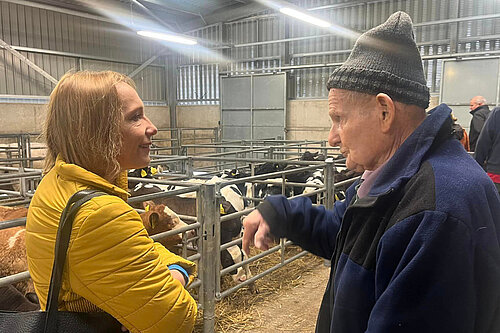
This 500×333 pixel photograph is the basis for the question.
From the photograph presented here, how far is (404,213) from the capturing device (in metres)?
0.87

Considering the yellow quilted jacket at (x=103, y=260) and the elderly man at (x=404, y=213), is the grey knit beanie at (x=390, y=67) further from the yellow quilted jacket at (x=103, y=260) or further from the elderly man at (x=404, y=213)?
the yellow quilted jacket at (x=103, y=260)

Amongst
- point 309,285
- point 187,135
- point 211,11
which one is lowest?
point 309,285

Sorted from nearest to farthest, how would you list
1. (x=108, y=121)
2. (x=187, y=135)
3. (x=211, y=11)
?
(x=108, y=121)
(x=211, y=11)
(x=187, y=135)

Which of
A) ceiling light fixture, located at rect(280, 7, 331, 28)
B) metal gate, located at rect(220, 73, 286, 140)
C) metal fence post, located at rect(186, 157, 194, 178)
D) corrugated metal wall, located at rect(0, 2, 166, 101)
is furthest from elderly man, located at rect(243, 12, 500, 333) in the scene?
metal gate, located at rect(220, 73, 286, 140)

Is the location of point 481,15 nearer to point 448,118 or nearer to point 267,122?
point 267,122

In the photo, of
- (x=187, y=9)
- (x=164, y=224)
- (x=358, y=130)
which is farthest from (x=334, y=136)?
(x=187, y=9)

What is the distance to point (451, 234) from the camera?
0.80 meters

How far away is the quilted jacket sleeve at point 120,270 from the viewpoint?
1.11 meters

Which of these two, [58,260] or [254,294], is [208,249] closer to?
[254,294]

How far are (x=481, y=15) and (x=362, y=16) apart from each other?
3.19m

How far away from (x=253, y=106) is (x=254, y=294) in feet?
34.6

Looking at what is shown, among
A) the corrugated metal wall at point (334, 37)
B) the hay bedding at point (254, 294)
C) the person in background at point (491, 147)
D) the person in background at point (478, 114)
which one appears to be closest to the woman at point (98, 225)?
the hay bedding at point (254, 294)

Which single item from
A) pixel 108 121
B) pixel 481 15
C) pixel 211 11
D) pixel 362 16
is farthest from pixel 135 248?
pixel 211 11

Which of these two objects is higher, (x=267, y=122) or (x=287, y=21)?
(x=287, y=21)
